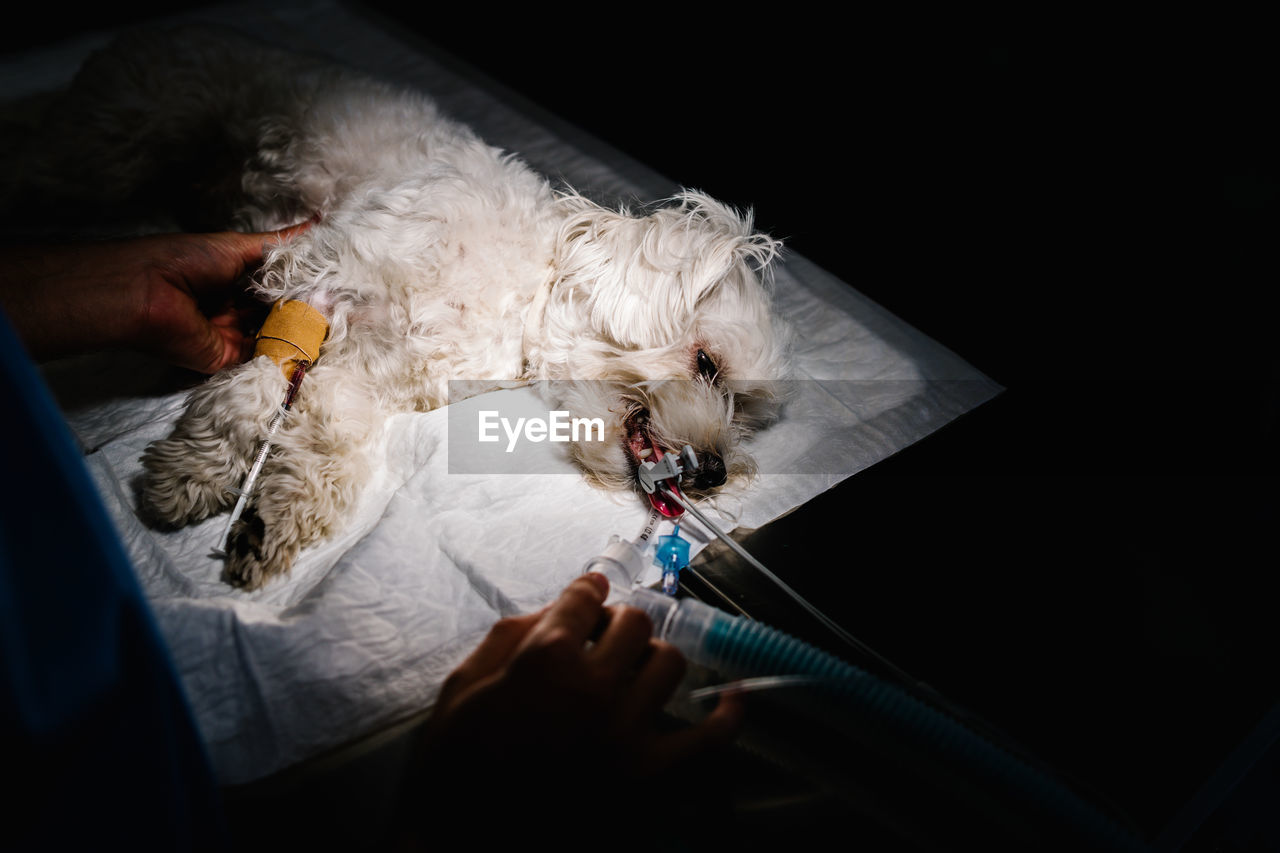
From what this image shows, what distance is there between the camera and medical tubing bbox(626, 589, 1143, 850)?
81 cm

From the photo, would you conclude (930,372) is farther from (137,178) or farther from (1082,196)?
(137,178)

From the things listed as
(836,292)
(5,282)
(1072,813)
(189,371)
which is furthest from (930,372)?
(5,282)

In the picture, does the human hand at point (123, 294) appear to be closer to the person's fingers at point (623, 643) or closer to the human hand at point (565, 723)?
the human hand at point (565, 723)

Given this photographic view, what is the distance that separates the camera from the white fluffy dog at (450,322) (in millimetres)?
1272

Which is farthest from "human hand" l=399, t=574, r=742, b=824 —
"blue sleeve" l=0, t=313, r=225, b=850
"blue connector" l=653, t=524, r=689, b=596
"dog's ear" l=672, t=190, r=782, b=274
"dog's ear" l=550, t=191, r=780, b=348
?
"dog's ear" l=672, t=190, r=782, b=274

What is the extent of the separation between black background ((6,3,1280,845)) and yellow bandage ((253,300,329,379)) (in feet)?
3.41

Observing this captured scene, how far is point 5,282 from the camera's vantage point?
1163mm

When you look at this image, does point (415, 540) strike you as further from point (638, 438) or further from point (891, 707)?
point (891, 707)

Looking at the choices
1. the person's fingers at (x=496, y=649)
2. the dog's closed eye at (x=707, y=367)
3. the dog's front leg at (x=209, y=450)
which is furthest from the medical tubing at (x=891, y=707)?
the dog's front leg at (x=209, y=450)

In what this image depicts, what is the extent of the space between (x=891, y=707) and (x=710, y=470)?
1.88 feet

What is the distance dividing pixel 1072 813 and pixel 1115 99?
1.64 metres

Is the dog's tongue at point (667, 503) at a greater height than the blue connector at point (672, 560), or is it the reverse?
the dog's tongue at point (667, 503)

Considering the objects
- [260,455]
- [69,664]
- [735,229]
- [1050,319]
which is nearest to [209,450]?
[260,455]

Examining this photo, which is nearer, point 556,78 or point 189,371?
point 189,371
